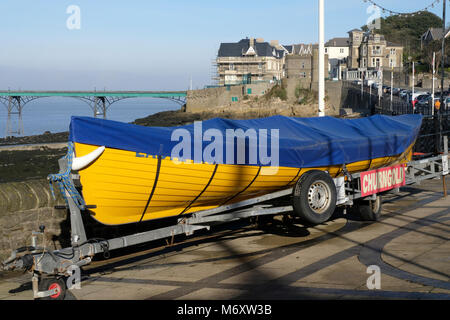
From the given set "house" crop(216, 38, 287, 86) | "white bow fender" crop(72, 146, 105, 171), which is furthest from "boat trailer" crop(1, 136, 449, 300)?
"house" crop(216, 38, 287, 86)

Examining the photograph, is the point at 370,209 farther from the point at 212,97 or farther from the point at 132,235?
the point at 212,97

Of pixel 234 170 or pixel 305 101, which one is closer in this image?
pixel 234 170

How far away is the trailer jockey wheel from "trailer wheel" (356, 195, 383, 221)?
8.32 metres

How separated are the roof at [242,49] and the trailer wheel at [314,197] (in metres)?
141

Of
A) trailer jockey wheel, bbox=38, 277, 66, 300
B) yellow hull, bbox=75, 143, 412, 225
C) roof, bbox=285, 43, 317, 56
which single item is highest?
roof, bbox=285, 43, 317, 56

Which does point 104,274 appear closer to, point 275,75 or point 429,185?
point 429,185

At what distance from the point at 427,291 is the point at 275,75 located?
15199 cm

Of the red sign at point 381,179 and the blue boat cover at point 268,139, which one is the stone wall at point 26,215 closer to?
the blue boat cover at point 268,139

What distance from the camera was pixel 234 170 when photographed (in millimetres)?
10781

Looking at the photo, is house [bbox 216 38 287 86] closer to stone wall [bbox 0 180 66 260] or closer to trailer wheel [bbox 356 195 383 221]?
trailer wheel [bbox 356 195 383 221]

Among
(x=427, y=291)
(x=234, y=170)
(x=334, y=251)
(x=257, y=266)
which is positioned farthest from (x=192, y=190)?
(x=427, y=291)

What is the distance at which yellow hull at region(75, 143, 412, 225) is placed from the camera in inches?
365

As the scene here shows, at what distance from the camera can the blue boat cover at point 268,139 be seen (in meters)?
9.34

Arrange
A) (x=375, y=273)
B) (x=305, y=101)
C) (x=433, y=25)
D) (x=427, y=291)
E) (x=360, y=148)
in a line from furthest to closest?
(x=433, y=25) → (x=305, y=101) → (x=360, y=148) → (x=375, y=273) → (x=427, y=291)
